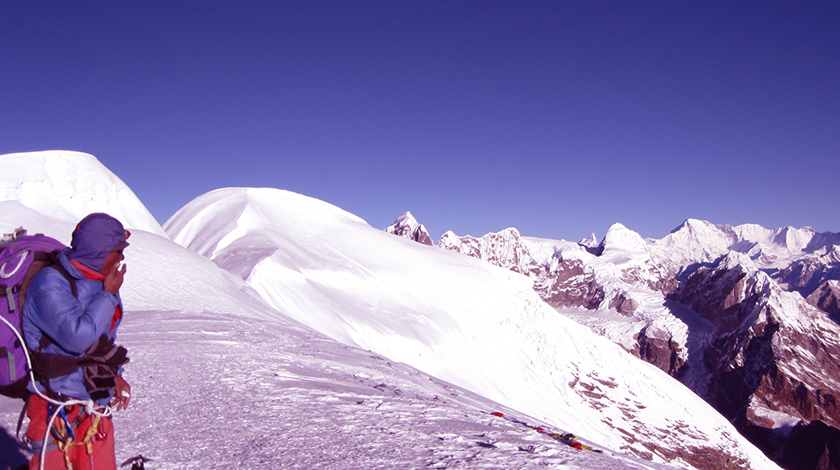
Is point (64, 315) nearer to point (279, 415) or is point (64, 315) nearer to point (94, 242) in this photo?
point (94, 242)

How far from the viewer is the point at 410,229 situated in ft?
516

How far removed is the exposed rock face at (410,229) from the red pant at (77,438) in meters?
151

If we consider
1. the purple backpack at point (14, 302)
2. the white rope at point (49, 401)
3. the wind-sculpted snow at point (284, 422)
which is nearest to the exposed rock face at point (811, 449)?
the wind-sculpted snow at point (284, 422)

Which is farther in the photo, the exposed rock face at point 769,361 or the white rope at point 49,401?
the exposed rock face at point 769,361

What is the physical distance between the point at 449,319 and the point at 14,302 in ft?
118

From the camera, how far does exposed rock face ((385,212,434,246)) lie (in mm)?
157125

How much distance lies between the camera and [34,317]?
2.96 metres

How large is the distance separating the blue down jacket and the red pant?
5.6 inches

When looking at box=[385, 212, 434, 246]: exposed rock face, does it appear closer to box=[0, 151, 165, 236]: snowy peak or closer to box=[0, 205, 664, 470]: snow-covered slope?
box=[0, 151, 165, 236]: snowy peak

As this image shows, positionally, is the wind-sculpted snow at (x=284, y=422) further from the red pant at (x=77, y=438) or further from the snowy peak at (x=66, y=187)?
the snowy peak at (x=66, y=187)

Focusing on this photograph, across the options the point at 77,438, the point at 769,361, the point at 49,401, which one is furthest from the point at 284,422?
the point at 769,361

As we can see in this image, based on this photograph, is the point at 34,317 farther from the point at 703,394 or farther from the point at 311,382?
the point at 703,394

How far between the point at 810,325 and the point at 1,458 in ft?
741

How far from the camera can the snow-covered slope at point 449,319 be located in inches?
1084
